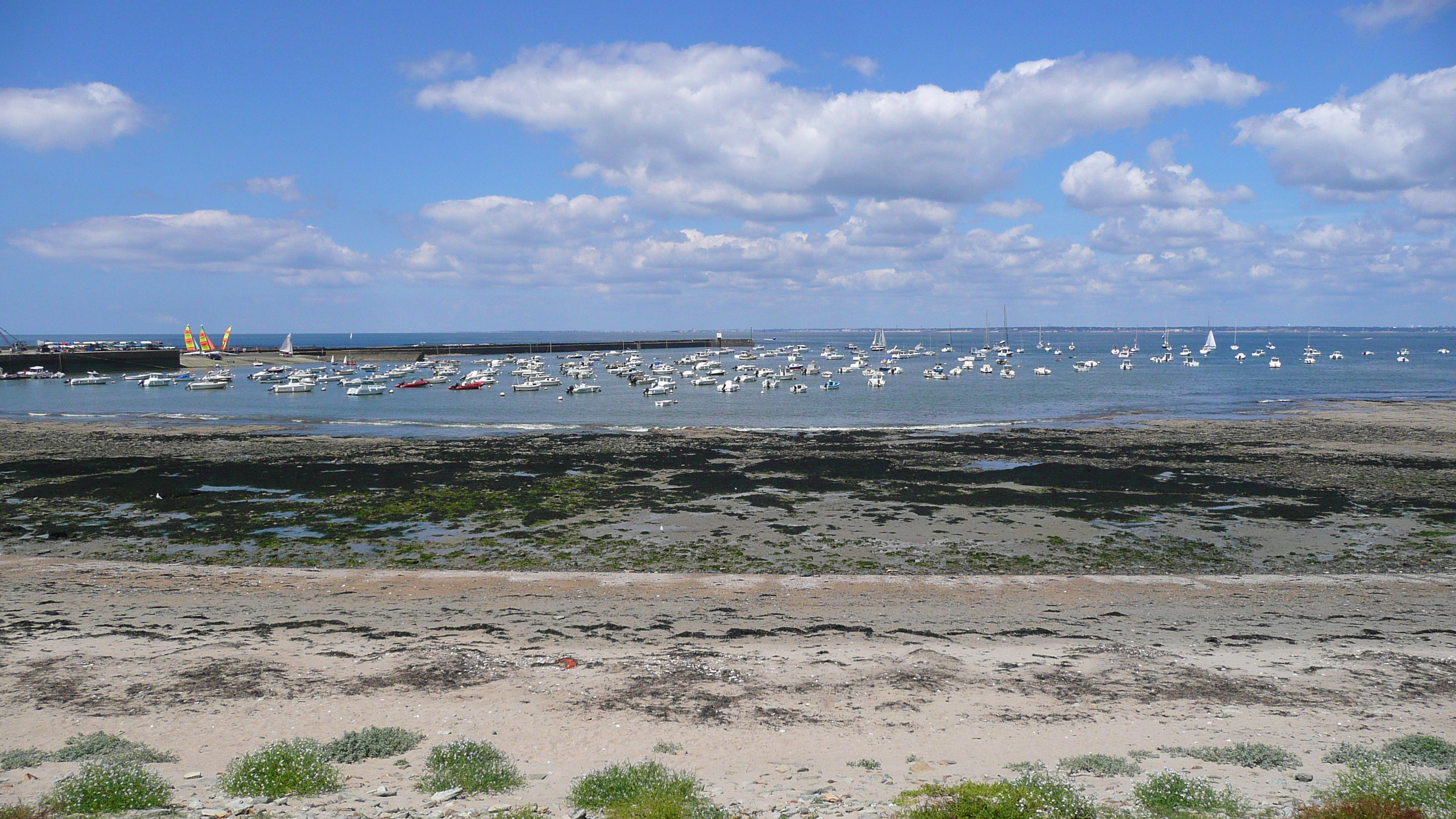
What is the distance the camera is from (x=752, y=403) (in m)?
77.1

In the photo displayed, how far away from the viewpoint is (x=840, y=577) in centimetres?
2064

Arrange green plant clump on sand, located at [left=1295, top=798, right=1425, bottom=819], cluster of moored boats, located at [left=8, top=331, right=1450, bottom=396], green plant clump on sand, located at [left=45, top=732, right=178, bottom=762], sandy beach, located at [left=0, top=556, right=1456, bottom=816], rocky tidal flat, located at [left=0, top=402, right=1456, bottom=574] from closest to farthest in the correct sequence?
1. green plant clump on sand, located at [left=1295, top=798, right=1425, bottom=819]
2. green plant clump on sand, located at [left=45, top=732, right=178, bottom=762]
3. sandy beach, located at [left=0, top=556, right=1456, bottom=816]
4. rocky tidal flat, located at [left=0, top=402, right=1456, bottom=574]
5. cluster of moored boats, located at [left=8, top=331, right=1450, bottom=396]

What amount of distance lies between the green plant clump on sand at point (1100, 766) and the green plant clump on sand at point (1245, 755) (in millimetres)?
862

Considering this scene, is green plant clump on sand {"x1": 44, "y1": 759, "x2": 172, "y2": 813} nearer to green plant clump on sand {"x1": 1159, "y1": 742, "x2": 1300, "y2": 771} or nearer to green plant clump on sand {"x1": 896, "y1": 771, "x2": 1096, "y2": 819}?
green plant clump on sand {"x1": 896, "y1": 771, "x2": 1096, "y2": 819}

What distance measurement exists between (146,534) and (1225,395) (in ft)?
280

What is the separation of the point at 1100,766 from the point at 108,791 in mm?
10848

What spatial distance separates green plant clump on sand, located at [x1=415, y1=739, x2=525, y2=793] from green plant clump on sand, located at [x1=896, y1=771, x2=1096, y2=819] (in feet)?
14.4

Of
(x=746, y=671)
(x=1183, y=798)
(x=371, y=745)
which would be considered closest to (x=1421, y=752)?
(x=1183, y=798)

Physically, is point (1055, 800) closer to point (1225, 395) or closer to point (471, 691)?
point (471, 691)

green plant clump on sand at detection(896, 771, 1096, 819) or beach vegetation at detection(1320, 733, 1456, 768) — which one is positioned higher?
green plant clump on sand at detection(896, 771, 1096, 819)

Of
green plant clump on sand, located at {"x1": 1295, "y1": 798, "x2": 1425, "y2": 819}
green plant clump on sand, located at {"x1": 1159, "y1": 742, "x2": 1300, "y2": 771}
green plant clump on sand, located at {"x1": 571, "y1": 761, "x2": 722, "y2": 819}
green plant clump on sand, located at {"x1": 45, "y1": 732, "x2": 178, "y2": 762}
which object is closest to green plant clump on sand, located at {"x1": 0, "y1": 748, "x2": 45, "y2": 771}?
green plant clump on sand, located at {"x1": 45, "y1": 732, "x2": 178, "y2": 762}

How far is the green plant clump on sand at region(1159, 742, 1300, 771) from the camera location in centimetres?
984

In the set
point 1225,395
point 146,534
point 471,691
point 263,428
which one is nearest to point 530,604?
point 471,691

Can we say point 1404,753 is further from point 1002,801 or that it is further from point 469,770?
point 469,770
